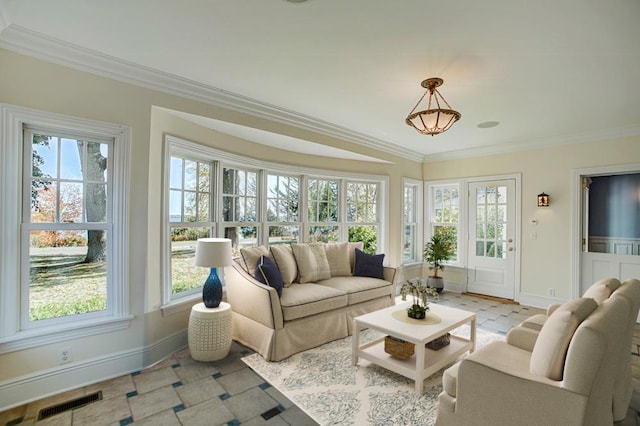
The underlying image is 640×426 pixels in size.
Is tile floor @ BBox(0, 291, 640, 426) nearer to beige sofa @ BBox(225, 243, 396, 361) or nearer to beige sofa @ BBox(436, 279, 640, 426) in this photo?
beige sofa @ BBox(225, 243, 396, 361)

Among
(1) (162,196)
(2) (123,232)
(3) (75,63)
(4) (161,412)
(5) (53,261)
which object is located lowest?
(4) (161,412)

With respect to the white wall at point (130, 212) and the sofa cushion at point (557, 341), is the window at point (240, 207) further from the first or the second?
the sofa cushion at point (557, 341)

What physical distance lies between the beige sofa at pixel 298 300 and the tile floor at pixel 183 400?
14.8 inches

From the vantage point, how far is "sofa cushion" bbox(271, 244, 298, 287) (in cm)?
368

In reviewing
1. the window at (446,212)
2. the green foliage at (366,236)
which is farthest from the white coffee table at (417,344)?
the window at (446,212)

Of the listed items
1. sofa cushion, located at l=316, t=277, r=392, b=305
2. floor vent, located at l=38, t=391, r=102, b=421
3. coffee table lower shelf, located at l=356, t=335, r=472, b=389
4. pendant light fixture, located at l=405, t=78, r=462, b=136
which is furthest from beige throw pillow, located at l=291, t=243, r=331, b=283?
floor vent, located at l=38, t=391, r=102, b=421

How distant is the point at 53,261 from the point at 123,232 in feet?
1.69

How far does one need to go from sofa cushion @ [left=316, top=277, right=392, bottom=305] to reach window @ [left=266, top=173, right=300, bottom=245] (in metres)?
0.96

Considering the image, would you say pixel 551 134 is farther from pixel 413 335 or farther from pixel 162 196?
pixel 162 196

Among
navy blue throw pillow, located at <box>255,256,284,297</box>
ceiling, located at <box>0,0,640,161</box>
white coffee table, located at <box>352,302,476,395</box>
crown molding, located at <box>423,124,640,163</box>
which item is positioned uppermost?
ceiling, located at <box>0,0,640,161</box>

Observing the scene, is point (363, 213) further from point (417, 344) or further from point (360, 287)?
point (417, 344)

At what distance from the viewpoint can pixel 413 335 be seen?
253cm

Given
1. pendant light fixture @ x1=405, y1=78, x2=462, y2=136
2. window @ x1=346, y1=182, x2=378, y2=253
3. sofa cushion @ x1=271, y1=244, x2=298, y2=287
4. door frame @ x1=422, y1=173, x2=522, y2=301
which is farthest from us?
window @ x1=346, y1=182, x2=378, y2=253

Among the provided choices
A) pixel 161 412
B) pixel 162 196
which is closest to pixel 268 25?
pixel 162 196
